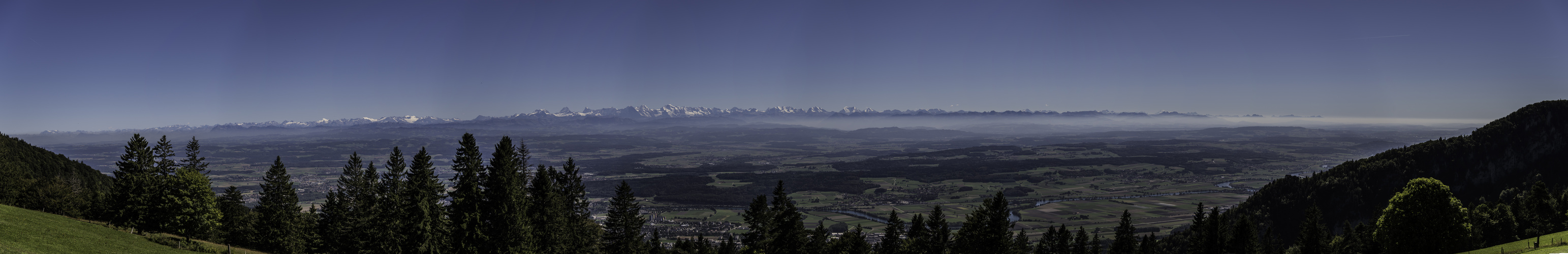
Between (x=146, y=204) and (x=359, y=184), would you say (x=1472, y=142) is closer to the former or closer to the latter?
(x=359, y=184)

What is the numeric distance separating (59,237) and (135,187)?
14.2 meters

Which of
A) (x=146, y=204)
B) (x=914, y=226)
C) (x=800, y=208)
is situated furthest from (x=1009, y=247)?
(x=800, y=208)

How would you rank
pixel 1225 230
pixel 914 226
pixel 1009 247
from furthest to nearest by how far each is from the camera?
pixel 1225 230 → pixel 914 226 → pixel 1009 247

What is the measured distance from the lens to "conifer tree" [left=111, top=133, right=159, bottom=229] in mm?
45562

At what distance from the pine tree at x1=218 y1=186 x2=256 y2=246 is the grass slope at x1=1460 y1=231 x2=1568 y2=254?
261 ft

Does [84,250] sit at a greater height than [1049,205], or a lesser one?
greater

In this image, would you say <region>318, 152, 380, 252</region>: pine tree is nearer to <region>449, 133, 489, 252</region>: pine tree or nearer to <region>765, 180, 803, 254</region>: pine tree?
<region>449, 133, 489, 252</region>: pine tree

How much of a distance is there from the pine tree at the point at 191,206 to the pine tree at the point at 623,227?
28.9 meters

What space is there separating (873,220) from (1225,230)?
286 ft

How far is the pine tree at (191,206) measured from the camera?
45188 millimetres

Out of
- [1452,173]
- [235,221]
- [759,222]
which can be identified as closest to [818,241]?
[759,222]

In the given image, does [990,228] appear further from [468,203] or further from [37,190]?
[37,190]

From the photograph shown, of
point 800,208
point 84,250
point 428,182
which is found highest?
point 428,182

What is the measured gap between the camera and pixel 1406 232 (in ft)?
110
